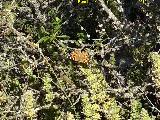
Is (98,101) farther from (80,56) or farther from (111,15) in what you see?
(111,15)

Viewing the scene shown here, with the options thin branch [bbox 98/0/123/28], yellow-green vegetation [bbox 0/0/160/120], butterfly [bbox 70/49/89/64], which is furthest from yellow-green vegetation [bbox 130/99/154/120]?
thin branch [bbox 98/0/123/28]

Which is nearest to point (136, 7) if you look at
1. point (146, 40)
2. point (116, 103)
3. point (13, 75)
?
point (146, 40)

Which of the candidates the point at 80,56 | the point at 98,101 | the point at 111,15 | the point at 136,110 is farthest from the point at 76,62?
the point at 136,110

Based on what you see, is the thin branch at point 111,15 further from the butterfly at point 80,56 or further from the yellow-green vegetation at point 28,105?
the yellow-green vegetation at point 28,105

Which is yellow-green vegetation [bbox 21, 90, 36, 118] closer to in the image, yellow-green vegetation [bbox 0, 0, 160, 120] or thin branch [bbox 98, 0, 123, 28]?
yellow-green vegetation [bbox 0, 0, 160, 120]

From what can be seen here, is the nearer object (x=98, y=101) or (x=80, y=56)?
(x=98, y=101)

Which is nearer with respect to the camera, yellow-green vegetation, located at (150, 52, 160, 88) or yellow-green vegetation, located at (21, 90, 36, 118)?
yellow-green vegetation, located at (150, 52, 160, 88)

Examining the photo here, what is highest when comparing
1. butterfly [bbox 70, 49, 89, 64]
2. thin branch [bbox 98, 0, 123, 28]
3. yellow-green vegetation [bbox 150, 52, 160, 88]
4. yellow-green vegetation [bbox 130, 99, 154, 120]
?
thin branch [bbox 98, 0, 123, 28]

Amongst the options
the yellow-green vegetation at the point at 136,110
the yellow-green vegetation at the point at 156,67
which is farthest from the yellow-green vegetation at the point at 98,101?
the yellow-green vegetation at the point at 156,67

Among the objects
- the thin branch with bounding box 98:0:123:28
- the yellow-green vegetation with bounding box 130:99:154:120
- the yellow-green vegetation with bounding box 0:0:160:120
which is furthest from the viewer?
the thin branch with bounding box 98:0:123:28
